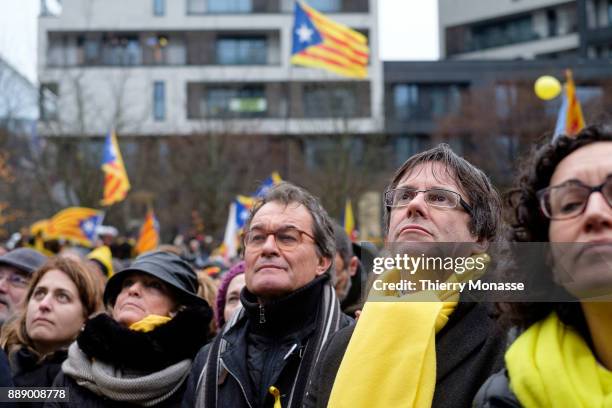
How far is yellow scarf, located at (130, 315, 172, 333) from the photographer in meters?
4.01

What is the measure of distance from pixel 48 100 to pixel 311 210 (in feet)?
94.1

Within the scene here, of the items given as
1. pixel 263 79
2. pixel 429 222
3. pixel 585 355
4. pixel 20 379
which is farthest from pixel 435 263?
pixel 263 79

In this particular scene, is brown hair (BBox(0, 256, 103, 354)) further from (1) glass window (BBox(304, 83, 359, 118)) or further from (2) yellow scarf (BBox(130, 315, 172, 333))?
(1) glass window (BBox(304, 83, 359, 118))

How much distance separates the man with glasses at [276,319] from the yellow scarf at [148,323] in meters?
0.38

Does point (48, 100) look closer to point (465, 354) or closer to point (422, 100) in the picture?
point (422, 100)

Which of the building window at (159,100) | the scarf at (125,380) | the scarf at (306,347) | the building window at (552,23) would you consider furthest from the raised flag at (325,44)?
the building window at (552,23)

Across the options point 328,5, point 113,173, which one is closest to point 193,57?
point 328,5

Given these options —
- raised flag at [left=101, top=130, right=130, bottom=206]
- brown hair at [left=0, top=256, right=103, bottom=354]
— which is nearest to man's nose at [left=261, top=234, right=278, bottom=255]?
brown hair at [left=0, top=256, right=103, bottom=354]

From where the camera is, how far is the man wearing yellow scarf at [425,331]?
240cm

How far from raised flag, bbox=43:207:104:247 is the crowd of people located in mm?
8714

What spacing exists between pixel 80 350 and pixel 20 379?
1.76 feet

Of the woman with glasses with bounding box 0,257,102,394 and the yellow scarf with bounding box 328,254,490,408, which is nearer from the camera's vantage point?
the yellow scarf with bounding box 328,254,490,408

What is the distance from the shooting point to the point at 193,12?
4597 centimetres

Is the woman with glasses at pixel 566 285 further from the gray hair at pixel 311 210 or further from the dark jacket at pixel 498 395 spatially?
the gray hair at pixel 311 210
